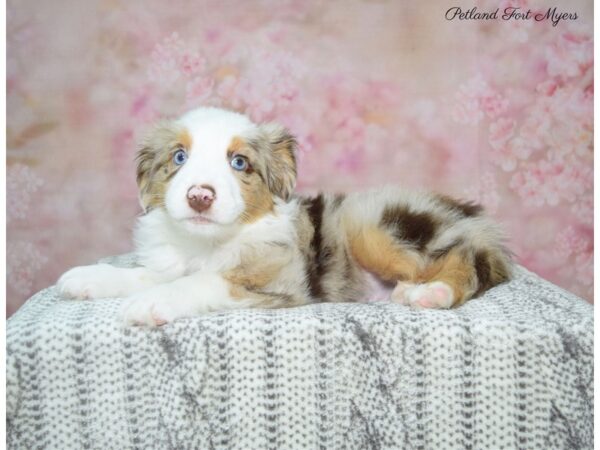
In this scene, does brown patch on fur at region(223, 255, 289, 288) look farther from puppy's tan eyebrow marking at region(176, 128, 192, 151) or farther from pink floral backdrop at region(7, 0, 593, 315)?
pink floral backdrop at region(7, 0, 593, 315)

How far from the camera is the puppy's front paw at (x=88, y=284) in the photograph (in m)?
1.83

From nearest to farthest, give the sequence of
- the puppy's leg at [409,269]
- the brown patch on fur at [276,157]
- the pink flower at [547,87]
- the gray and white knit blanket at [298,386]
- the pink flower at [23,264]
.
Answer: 1. the gray and white knit blanket at [298,386]
2. the puppy's leg at [409,269]
3. the brown patch on fur at [276,157]
4. the pink flower at [23,264]
5. the pink flower at [547,87]

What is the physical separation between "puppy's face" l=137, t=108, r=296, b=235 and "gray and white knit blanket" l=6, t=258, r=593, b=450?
0.34 meters

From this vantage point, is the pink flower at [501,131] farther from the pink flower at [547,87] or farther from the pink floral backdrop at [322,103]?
the pink flower at [547,87]

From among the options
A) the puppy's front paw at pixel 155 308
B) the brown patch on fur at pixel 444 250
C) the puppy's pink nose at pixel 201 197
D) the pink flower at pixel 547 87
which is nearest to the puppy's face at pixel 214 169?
the puppy's pink nose at pixel 201 197

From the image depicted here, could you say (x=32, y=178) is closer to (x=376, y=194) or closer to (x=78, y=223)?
(x=78, y=223)

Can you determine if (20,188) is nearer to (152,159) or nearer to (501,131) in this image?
(152,159)

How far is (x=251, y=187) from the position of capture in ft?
6.24

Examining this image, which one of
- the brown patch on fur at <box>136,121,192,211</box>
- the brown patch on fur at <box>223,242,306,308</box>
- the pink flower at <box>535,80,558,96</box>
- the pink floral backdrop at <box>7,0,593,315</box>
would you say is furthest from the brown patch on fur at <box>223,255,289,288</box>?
the pink flower at <box>535,80,558,96</box>

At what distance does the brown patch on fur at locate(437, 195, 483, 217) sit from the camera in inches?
82.9

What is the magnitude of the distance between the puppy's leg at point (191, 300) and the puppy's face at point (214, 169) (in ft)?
0.53

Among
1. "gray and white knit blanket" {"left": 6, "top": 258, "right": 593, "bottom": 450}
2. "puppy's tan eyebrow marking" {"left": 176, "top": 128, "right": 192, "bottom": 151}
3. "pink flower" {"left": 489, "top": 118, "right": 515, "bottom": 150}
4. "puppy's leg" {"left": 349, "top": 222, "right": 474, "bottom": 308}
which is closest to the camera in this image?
"gray and white knit blanket" {"left": 6, "top": 258, "right": 593, "bottom": 450}

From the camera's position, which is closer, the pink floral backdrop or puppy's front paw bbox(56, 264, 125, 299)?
puppy's front paw bbox(56, 264, 125, 299)

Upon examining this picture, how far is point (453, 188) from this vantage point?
8.73ft
